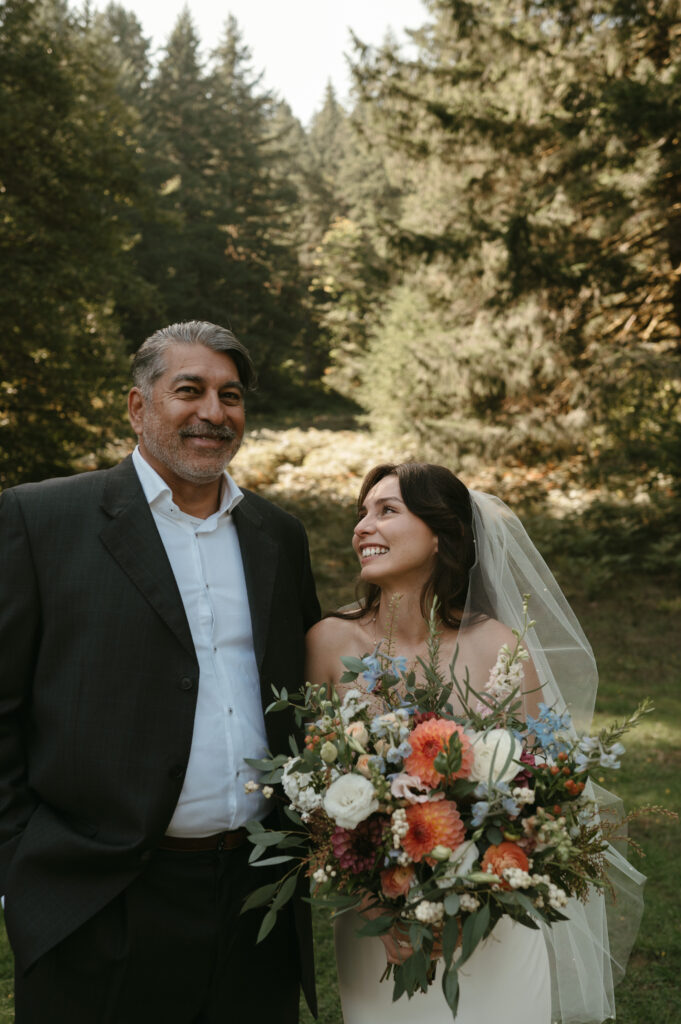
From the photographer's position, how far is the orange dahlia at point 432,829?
2.03m

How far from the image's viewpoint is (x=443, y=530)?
3.24 m

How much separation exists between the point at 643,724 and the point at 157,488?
21.4 feet

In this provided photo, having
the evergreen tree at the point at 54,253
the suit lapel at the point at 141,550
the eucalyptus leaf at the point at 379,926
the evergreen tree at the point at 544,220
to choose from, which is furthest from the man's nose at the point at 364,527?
the evergreen tree at the point at 54,253

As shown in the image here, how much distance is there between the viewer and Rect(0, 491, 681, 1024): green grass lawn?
4.23 m

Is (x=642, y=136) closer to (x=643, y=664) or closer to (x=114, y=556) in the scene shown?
(x=643, y=664)

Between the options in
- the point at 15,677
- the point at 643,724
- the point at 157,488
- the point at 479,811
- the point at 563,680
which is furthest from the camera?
the point at 643,724

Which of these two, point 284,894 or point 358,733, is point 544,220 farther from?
point 284,894

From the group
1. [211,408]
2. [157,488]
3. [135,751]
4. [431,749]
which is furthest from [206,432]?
[431,749]

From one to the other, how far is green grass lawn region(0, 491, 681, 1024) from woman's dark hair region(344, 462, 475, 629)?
176 cm

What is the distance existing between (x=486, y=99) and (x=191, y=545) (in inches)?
556

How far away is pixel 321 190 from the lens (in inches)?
Answer: 1773

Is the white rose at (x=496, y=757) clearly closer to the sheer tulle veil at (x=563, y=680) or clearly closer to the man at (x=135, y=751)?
the man at (x=135, y=751)

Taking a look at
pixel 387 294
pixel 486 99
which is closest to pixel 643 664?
pixel 486 99

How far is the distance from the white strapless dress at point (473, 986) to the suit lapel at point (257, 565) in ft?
3.02
